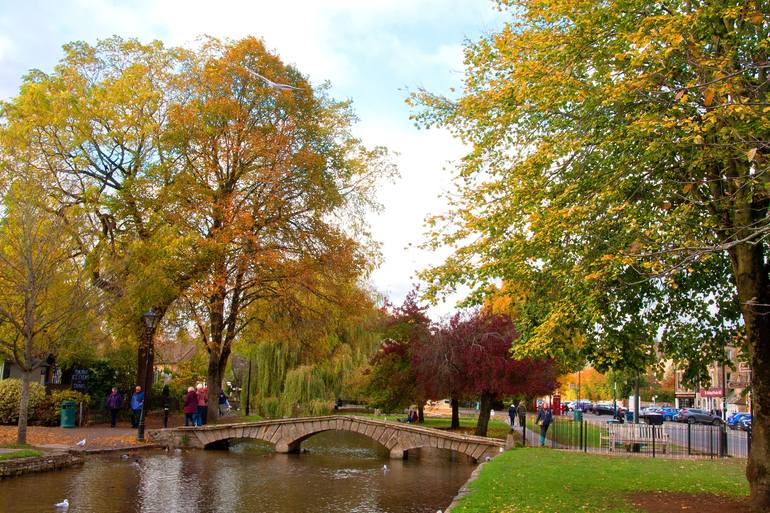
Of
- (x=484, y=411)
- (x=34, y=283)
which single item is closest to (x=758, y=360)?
(x=34, y=283)

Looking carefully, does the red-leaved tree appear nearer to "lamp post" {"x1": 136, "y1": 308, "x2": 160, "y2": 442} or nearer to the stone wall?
"lamp post" {"x1": 136, "y1": 308, "x2": 160, "y2": 442}

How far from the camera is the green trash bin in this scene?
998 inches

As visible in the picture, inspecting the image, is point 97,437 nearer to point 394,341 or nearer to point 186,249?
point 186,249

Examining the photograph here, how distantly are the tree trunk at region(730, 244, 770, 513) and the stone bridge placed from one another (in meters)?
14.1

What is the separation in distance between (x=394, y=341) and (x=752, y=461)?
25664 mm

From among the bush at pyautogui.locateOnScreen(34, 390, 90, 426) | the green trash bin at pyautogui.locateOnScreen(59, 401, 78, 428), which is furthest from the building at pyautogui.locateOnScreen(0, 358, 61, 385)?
the green trash bin at pyautogui.locateOnScreen(59, 401, 78, 428)

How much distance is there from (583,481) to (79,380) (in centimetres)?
2201

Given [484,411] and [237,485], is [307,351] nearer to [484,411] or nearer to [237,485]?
[484,411]

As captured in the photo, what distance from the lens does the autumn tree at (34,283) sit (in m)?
18.4

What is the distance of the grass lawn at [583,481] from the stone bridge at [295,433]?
200 inches

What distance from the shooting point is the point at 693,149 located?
34.3 feet

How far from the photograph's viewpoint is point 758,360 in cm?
1059

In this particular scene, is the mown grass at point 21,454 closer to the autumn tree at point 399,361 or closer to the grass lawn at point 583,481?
the grass lawn at point 583,481

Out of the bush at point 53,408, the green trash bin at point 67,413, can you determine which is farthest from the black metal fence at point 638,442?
the bush at point 53,408
